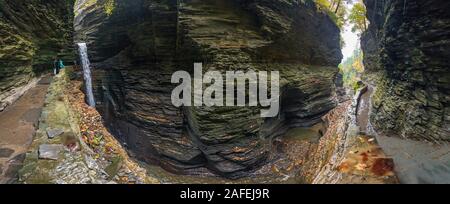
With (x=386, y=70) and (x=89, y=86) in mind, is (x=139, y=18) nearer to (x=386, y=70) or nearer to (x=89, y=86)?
(x=89, y=86)

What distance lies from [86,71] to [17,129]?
879cm

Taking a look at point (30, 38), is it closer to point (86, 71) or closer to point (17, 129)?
point (86, 71)

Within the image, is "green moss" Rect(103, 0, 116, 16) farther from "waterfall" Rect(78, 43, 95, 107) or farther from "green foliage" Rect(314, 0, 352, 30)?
"green foliage" Rect(314, 0, 352, 30)

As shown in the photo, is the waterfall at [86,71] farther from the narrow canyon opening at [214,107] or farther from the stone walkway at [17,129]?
the stone walkway at [17,129]

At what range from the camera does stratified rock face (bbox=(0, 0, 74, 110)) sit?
10.2 m

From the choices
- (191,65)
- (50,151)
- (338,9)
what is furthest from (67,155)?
(338,9)

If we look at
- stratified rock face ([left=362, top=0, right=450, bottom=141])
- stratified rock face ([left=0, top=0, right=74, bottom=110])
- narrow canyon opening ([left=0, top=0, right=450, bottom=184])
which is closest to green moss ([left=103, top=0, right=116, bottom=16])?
narrow canyon opening ([left=0, top=0, right=450, bottom=184])

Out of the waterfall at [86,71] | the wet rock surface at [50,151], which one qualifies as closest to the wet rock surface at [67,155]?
the wet rock surface at [50,151]

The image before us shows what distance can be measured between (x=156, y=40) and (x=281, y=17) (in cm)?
742

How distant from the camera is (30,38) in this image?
12266 mm

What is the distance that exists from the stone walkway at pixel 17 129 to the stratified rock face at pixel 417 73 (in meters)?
12.4

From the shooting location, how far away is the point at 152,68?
1526 cm
